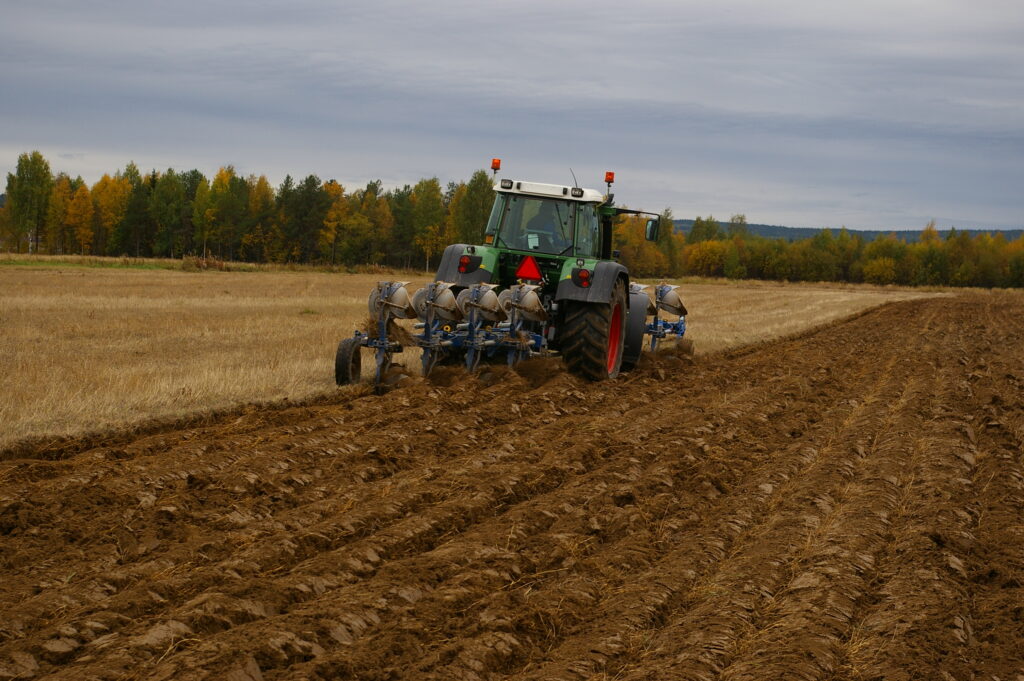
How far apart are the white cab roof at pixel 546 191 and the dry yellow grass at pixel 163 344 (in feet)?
9.29

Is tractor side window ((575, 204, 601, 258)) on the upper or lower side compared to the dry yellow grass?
upper

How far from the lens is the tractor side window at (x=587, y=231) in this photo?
11.2 meters

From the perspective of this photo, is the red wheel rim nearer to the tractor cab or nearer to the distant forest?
the tractor cab

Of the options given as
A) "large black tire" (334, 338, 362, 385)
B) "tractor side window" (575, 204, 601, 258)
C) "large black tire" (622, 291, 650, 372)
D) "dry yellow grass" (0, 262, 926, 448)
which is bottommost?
"dry yellow grass" (0, 262, 926, 448)

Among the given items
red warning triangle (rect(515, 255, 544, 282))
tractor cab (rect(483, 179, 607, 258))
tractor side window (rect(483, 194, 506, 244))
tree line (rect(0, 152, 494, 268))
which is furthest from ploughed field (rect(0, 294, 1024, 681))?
tree line (rect(0, 152, 494, 268))

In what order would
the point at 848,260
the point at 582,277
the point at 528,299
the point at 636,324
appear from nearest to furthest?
the point at 528,299 → the point at 582,277 → the point at 636,324 → the point at 848,260

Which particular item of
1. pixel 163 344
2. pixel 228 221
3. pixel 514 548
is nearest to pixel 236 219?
pixel 228 221

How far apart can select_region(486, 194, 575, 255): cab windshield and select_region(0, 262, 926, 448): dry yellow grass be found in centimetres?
244

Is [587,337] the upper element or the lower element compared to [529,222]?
lower

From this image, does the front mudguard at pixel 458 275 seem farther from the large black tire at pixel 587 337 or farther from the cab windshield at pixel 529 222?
the large black tire at pixel 587 337

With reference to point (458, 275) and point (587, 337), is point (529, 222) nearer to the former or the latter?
point (458, 275)

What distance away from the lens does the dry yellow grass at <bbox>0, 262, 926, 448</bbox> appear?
820 centimetres

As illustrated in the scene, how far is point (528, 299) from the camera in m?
9.74

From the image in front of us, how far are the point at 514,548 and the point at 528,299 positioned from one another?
507cm
